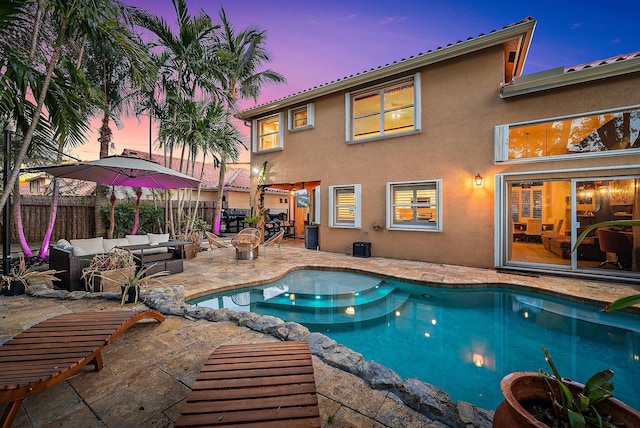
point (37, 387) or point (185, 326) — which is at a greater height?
point (37, 387)

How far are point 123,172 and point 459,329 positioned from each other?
25.8 ft

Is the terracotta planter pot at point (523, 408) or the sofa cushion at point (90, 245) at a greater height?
the sofa cushion at point (90, 245)

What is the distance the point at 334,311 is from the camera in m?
4.89

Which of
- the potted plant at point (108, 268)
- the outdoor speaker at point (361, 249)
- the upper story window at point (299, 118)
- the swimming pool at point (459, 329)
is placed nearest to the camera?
the swimming pool at point (459, 329)

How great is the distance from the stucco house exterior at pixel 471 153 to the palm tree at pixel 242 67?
369cm

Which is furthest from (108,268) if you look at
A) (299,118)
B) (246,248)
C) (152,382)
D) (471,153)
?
(471,153)

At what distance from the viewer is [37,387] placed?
1.71 meters

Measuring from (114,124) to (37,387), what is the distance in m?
10.6

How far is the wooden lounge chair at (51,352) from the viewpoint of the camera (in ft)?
5.45

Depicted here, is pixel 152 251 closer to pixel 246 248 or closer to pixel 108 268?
pixel 108 268

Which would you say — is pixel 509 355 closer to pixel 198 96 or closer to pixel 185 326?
pixel 185 326

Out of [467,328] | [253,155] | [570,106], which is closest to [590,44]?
[570,106]

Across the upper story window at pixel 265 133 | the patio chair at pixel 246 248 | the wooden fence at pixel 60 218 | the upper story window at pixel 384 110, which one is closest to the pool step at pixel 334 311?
the patio chair at pixel 246 248

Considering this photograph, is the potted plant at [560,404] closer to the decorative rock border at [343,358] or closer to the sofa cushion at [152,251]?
the decorative rock border at [343,358]
